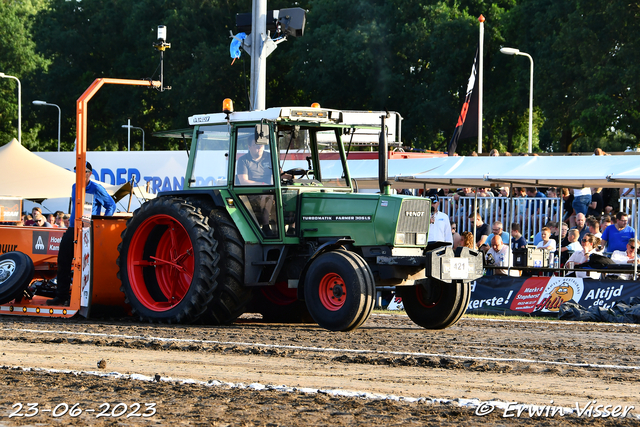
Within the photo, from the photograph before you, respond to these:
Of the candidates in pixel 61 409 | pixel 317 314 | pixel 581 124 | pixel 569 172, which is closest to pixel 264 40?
pixel 569 172

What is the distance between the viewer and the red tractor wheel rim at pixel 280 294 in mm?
11680

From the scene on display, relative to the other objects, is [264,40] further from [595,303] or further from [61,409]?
[61,409]

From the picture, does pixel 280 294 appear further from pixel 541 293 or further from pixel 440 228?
pixel 541 293

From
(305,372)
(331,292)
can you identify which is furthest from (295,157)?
(305,372)

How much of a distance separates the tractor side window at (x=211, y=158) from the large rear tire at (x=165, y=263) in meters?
0.42

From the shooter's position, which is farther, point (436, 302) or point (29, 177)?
point (29, 177)

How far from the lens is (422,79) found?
139ft

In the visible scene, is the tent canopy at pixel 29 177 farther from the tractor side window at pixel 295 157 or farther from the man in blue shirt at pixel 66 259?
the tractor side window at pixel 295 157

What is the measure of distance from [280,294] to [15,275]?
3.27 metres

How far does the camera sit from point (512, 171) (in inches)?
620

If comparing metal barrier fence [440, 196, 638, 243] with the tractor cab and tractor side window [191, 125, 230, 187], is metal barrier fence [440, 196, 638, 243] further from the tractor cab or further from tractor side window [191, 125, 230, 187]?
tractor side window [191, 125, 230, 187]


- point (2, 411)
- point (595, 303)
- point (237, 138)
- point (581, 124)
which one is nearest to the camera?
point (2, 411)

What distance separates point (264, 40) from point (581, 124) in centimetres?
2222

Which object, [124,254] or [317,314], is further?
[124,254]
